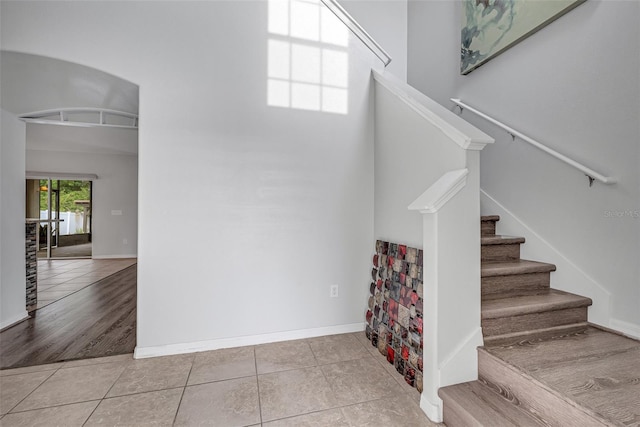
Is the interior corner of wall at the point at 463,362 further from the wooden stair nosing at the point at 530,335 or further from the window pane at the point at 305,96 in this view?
the window pane at the point at 305,96

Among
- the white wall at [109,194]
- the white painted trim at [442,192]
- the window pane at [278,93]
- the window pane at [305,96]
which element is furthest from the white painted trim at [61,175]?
the white painted trim at [442,192]

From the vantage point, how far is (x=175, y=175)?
2176 mm

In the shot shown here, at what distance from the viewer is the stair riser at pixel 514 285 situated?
191 cm

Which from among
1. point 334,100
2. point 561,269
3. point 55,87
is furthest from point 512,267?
point 55,87

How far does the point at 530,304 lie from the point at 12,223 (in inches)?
177

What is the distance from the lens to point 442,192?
1.48 metres

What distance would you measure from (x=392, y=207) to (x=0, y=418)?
274 centimetres

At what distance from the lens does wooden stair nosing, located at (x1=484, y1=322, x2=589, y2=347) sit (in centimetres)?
162

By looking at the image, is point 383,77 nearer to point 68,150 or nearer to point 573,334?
point 573,334

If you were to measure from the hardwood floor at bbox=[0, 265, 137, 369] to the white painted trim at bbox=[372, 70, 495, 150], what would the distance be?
2.85 meters

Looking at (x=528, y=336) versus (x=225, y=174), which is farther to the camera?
(x=225, y=174)

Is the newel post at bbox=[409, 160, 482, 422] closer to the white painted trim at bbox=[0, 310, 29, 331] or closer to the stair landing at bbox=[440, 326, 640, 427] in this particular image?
the stair landing at bbox=[440, 326, 640, 427]

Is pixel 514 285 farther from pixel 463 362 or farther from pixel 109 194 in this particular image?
pixel 109 194

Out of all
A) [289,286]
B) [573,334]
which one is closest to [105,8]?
[289,286]
